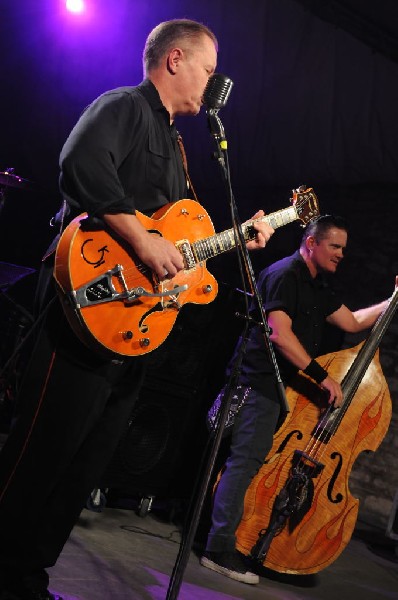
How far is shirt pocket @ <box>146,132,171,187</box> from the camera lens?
2.38 meters

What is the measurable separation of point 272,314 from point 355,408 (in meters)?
0.77

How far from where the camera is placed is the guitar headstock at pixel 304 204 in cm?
317

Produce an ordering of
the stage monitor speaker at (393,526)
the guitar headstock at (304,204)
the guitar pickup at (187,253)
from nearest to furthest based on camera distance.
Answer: the guitar pickup at (187,253)
the guitar headstock at (304,204)
the stage monitor speaker at (393,526)

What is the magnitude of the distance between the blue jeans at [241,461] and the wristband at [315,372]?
0.23m

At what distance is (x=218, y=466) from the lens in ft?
14.3

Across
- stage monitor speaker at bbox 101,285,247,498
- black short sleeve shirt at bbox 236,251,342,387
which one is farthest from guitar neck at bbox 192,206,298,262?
stage monitor speaker at bbox 101,285,247,498

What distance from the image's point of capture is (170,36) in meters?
2.46

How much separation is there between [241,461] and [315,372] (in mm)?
674

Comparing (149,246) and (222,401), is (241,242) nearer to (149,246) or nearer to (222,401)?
(149,246)

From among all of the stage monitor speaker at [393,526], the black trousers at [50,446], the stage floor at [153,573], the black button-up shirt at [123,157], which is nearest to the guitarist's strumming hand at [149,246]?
the black button-up shirt at [123,157]

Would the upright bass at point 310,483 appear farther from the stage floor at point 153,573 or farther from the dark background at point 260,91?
the dark background at point 260,91

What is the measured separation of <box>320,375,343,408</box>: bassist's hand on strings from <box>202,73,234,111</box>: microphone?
6.56ft

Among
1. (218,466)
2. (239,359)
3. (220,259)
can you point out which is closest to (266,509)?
(218,466)

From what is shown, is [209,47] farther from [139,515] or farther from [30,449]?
[139,515]
